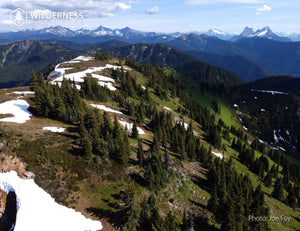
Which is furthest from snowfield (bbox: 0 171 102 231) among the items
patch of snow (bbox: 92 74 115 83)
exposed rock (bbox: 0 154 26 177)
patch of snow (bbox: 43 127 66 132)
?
patch of snow (bbox: 92 74 115 83)

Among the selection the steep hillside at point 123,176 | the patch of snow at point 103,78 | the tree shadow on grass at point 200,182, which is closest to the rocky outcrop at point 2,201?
the steep hillside at point 123,176

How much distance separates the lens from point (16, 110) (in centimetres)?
4681

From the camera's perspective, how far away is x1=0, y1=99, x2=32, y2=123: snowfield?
42.1m

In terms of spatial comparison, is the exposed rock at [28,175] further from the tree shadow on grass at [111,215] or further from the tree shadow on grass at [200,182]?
the tree shadow on grass at [200,182]

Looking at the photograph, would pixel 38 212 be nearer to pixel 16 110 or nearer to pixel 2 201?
pixel 2 201

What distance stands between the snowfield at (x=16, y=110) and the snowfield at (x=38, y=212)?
67.9 feet

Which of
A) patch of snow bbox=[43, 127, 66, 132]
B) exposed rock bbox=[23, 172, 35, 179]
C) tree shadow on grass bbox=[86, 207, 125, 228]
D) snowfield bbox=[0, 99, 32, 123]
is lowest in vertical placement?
tree shadow on grass bbox=[86, 207, 125, 228]

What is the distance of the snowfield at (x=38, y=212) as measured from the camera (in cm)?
2258

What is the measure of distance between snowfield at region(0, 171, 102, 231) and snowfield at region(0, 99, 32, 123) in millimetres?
20691

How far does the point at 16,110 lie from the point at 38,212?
3487 cm

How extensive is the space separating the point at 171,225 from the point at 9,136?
31.0 meters

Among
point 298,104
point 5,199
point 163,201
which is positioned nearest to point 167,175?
point 163,201

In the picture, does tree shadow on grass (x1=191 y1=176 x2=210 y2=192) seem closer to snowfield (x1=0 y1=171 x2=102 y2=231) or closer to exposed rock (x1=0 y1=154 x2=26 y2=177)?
snowfield (x1=0 y1=171 x2=102 y2=231)

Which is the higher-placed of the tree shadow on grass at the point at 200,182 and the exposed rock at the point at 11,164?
the exposed rock at the point at 11,164
